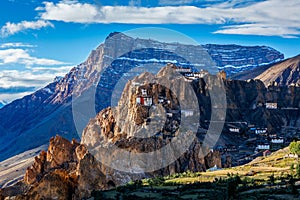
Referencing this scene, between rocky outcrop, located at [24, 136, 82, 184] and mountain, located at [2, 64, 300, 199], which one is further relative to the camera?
rocky outcrop, located at [24, 136, 82, 184]

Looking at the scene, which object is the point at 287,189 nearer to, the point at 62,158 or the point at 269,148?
the point at 62,158

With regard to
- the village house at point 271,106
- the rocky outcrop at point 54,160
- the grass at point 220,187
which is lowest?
the rocky outcrop at point 54,160

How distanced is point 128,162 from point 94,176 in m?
8.72

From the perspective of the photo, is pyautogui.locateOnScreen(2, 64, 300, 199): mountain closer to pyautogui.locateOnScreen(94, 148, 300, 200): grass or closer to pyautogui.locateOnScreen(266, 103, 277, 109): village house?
pyautogui.locateOnScreen(266, 103, 277, 109): village house

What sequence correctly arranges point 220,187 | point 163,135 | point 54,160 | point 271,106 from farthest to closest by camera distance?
point 271,106, point 54,160, point 163,135, point 220,187

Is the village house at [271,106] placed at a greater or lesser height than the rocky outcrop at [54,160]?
greater

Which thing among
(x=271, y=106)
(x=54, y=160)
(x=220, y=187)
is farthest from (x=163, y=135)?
(x=271, y=106)

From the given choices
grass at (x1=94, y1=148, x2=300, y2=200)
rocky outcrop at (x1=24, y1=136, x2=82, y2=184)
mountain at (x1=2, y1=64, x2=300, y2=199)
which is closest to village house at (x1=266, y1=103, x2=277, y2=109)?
mountain at (x1=2, y1=64, x2=300, y2=199)

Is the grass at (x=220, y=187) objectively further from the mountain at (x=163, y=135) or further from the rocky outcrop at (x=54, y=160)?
the rocky outcrop at (x=54, y=160)

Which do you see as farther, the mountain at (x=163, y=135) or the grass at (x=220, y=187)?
the mountain at (x=163, y=135)

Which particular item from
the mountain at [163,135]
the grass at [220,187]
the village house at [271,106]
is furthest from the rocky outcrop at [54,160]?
the village house at [271,106]

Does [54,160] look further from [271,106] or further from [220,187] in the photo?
[271,106]

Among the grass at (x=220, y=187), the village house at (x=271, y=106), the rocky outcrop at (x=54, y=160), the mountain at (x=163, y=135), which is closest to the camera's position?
the grass at (x=220, y=187)

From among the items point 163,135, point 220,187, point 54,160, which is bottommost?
point 54,160
